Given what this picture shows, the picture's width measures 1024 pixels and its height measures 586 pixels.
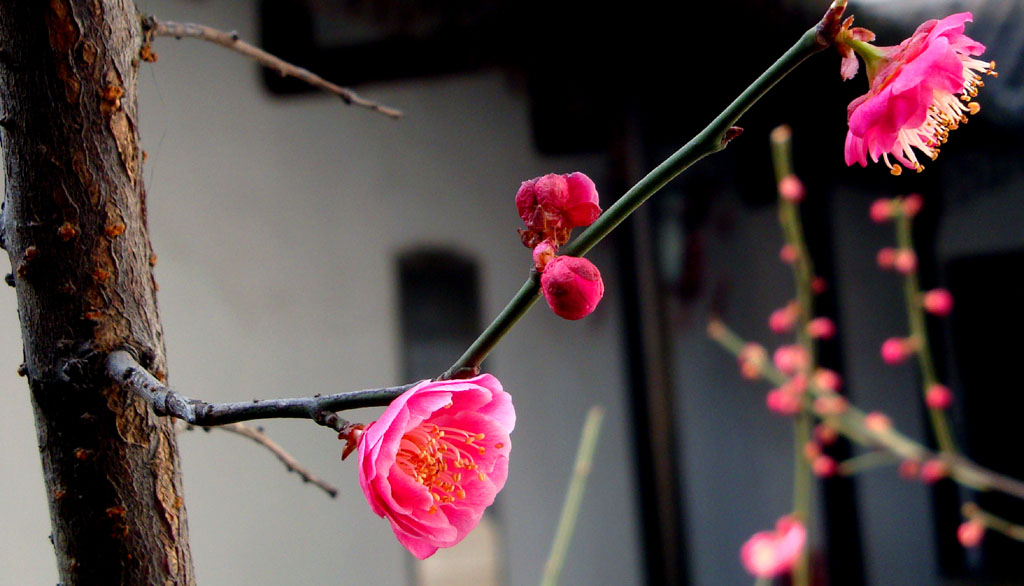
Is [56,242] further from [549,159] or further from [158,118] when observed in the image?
[549,159]

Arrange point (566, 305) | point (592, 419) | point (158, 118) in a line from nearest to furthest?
point (566, 305), point (158, 118), point (592, 419)

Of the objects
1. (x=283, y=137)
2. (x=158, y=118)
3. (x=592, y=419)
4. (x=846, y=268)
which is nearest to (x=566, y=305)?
(x=158, y=118)

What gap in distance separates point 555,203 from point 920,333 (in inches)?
44.6

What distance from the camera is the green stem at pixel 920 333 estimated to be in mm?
1181

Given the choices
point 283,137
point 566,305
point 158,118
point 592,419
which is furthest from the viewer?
point 592,419

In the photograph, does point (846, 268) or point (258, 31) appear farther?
point (846, 268)

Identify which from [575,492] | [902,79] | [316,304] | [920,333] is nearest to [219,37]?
[902,79]

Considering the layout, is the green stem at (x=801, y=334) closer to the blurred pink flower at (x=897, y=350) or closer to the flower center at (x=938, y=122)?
the blurred pink flower at (x=897, y=350)

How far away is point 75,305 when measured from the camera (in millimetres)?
257

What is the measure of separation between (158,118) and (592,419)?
0.72 m

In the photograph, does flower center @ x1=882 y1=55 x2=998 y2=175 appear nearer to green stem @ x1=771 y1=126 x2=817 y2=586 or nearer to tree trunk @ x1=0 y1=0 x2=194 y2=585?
tree trunk @ x1=0 y1=0 x2=194 y2=585

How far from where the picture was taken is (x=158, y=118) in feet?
2.95

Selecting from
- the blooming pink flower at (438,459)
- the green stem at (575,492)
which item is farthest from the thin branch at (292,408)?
the green stem at (575,492)

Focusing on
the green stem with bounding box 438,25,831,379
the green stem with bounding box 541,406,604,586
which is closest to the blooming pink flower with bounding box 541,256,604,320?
the green stem with bounding box 438,25,831,379
